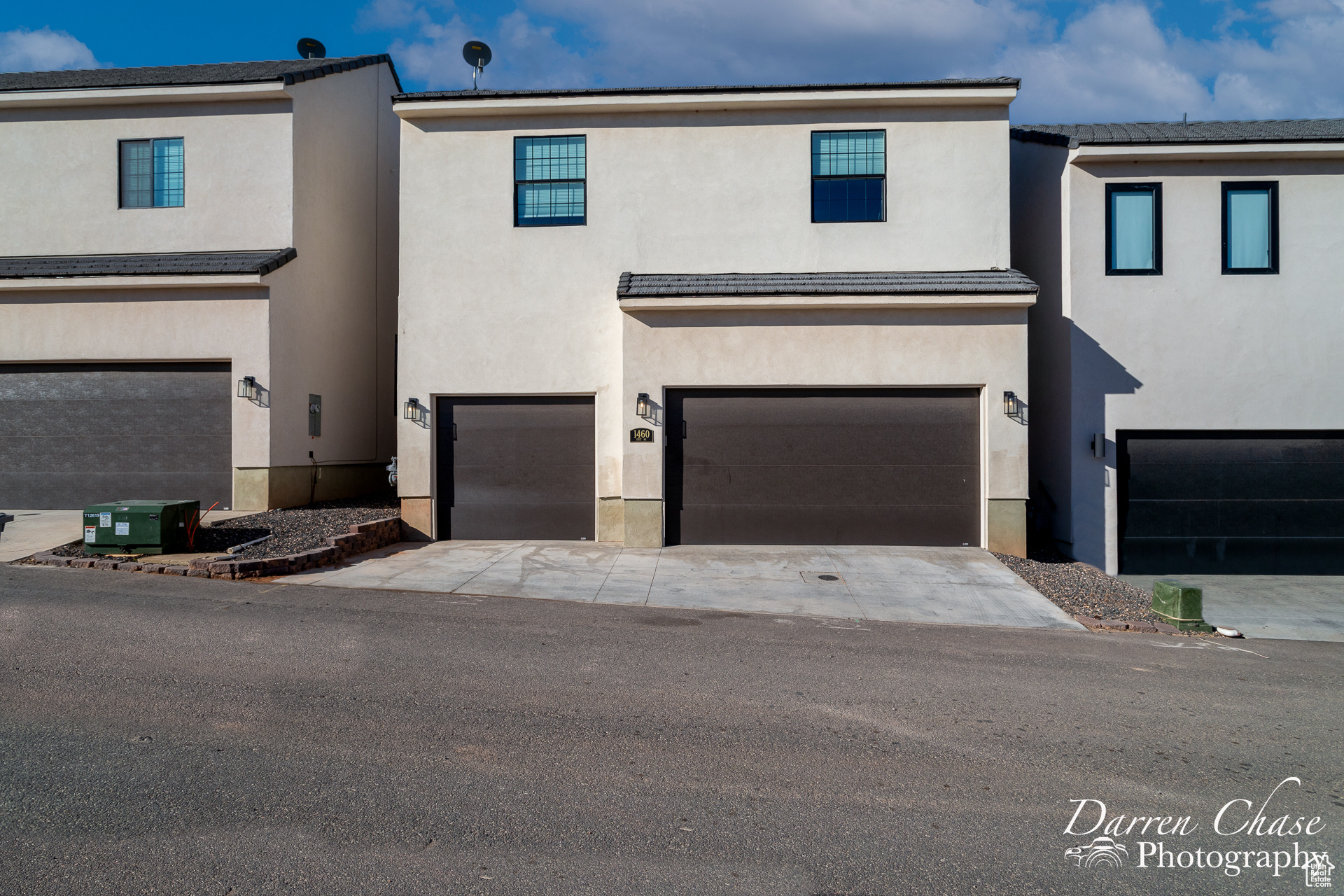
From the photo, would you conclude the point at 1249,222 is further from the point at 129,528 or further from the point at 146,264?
the point at 146,264

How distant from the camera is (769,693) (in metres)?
5.62

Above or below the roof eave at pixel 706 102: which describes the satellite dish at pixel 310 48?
above

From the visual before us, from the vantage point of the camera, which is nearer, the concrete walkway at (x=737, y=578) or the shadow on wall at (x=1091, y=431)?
the concrete walkway at (x=737, y=578)

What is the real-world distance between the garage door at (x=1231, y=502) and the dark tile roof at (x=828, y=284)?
3486 millimetres

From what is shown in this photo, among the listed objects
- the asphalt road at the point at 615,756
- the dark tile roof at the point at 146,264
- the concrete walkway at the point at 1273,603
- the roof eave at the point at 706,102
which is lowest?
the concrete walkway at the point at 1273,603

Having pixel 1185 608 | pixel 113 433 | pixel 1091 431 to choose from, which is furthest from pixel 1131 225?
pixel 113 433

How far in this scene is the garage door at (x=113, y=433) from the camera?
1306 centimetres

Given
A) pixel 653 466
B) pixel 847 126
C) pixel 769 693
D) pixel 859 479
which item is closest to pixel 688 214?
pixel 847 126

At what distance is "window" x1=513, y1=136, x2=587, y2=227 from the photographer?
13.1 metres

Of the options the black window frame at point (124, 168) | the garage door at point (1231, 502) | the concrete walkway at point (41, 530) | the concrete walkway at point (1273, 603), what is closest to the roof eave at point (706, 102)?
the black window frame at point (124, 168)

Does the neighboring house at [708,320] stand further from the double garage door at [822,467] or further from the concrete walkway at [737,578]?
the concrete walkway at [737,578]

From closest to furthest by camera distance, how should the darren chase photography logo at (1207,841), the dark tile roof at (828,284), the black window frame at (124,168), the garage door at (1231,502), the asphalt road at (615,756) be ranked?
the asphalt road at (615,756)
the darren chase photography logo at (1207,841)
the dark tile roof at (828,284)
the garage door at (1231,502)
the black window frame at (124,168)

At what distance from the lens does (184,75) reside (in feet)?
48.4

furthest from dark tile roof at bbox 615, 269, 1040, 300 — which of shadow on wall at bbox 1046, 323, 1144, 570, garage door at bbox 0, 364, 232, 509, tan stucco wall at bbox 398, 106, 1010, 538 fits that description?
garage door at bbox 0, 364, 232, 509
